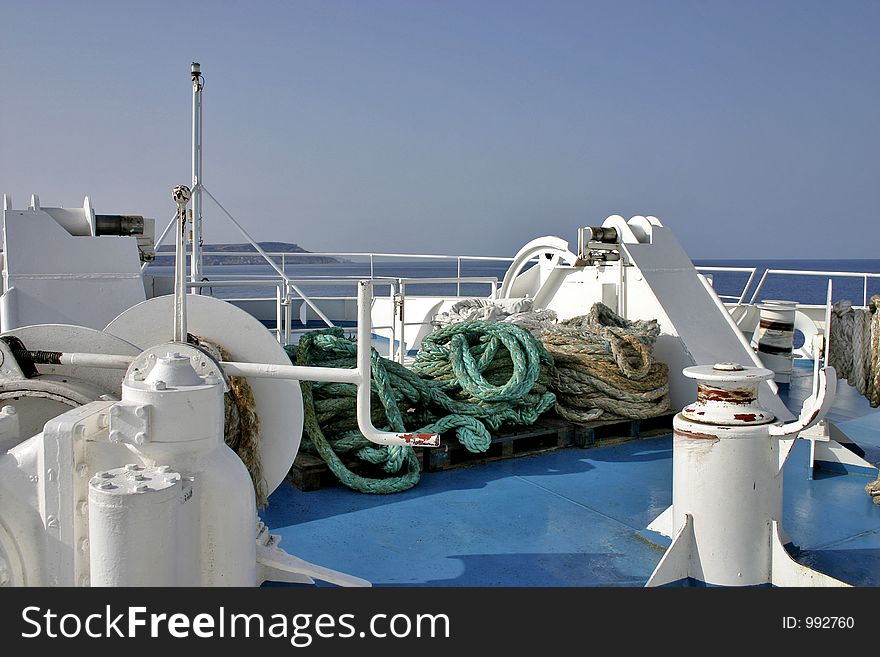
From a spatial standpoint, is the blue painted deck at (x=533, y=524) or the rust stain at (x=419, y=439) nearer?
the rust stain at (x=419, y=439)

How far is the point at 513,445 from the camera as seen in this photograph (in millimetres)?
5113

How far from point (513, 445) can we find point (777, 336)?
3.55 m

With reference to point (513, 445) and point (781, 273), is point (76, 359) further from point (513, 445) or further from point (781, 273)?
point (781, 273)

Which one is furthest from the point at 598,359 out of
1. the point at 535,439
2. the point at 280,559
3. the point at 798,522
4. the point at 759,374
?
the point at 280,559

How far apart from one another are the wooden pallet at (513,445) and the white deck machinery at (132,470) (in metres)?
1.83

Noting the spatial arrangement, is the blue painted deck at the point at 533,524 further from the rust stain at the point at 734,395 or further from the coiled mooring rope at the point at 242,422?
the rust stain at the point at 734,395

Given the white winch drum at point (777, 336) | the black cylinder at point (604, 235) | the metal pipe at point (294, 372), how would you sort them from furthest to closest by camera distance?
the white winch drum at point (777, 336)
the black cylinder at point (604, 235)
the metal pipe at point (294, 372)

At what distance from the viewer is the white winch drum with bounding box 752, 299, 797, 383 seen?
7051 mm

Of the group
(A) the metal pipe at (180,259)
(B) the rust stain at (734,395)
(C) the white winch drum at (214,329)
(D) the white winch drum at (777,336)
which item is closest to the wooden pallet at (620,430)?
(D) the white winch drum at (777,336)

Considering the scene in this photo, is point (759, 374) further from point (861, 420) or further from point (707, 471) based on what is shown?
point (861, 420)

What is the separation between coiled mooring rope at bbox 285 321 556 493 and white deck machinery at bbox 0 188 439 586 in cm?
188

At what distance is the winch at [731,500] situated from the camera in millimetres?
3127

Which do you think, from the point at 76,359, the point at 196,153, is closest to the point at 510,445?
the point at 76,359

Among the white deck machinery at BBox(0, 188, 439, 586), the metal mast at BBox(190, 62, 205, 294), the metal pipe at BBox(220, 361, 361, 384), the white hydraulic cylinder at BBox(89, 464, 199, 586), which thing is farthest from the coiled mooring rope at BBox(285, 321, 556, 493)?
the metal mast at BBox(190, 62, 205, 294)
